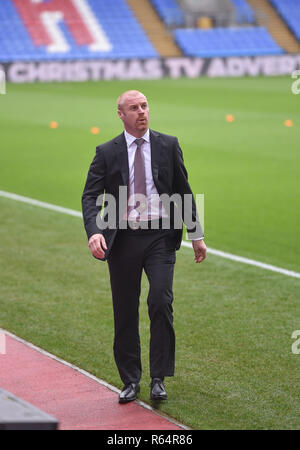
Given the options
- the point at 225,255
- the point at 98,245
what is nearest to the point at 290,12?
the point at 225,255

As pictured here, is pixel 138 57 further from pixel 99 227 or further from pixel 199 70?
pixel 99 227

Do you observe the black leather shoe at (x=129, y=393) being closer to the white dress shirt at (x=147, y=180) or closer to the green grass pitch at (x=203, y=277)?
the green grass pitch at (x=203, y=277)

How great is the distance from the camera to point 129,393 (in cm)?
552

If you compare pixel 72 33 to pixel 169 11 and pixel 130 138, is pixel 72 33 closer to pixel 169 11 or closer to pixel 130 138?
pixel 169 11

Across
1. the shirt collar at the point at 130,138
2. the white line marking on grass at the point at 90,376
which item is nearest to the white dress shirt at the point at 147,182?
the shirt collar at the point at 130,138

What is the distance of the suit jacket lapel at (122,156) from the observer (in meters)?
5.48

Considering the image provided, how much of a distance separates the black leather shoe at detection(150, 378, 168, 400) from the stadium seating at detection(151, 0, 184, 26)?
129 feet

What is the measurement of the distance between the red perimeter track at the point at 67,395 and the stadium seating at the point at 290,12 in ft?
133

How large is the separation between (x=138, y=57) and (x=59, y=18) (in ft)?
17.5

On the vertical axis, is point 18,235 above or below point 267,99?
below

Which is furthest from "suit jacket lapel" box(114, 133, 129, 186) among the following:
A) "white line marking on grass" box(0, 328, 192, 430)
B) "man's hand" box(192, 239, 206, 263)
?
"white line marking on grass" box(0, 328, 192, 430)

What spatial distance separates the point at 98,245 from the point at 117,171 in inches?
21.5
